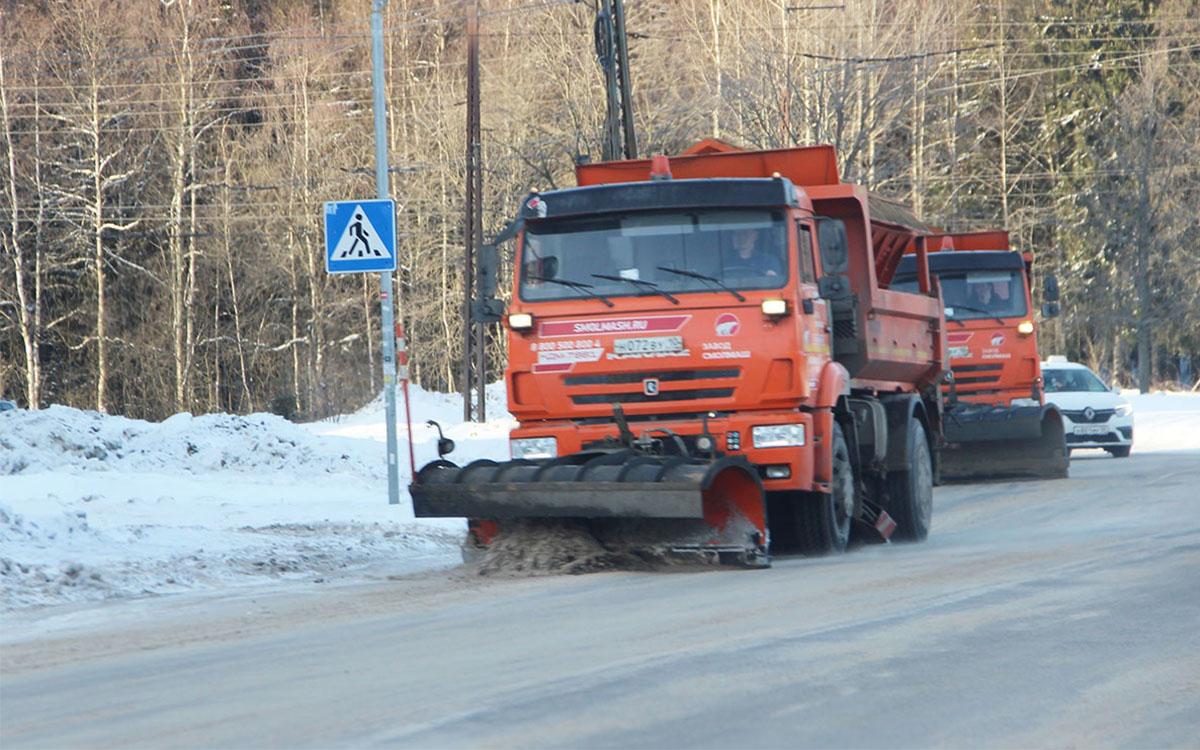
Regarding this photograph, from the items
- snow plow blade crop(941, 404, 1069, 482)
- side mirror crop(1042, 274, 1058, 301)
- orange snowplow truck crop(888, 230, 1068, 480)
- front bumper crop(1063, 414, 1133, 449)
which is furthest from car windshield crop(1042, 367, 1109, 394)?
snow plow blade crop(941, 404, 1069, 482)

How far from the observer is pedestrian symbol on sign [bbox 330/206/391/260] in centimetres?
1448

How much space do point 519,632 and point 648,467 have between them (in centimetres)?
235

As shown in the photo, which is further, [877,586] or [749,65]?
[749,65]

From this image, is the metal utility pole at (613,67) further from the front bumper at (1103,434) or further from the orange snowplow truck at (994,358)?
the front bumper at (1103,434)

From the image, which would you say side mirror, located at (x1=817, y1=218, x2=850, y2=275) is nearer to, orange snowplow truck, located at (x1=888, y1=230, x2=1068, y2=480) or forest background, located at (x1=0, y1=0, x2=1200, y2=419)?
orange snowplow truck, located at (x1=888, y1=230, x2=1068, y2=480)

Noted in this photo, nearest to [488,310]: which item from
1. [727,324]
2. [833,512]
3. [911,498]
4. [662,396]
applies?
[662,396]

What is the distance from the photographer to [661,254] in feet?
35.2

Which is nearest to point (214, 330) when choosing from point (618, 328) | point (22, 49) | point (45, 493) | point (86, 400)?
point (86, 400)

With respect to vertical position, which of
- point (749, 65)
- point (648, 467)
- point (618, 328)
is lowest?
point (648, 467)

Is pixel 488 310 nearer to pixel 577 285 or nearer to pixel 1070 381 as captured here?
pixel 577 285

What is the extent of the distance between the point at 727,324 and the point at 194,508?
272 inches

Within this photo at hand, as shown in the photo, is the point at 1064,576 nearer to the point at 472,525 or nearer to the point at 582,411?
the point at 582,411

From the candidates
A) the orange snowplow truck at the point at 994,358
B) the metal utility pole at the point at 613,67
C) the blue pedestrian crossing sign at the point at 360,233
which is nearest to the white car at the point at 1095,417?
the orange snowplow truck at the point at 994,358

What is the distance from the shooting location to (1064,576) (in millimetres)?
9406
